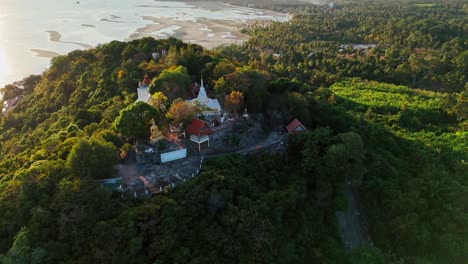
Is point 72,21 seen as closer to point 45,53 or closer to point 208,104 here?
point 45,53

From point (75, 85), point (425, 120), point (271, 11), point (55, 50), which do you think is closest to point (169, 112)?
point (75, 85)

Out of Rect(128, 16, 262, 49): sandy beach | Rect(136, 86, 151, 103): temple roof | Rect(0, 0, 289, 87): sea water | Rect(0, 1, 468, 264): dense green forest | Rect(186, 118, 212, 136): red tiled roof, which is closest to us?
Rect(0, 1, 468, 264): dense green forest

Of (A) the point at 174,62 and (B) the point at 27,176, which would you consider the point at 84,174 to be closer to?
(B) the point at 27,176

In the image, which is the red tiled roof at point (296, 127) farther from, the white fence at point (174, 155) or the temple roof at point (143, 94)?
the temple roof at point (143, 94)

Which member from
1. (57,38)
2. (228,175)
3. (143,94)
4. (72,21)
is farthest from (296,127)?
(72,21)

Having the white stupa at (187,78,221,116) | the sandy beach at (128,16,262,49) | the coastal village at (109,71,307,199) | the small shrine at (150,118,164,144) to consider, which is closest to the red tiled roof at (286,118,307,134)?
the coastal village at (109,71,307,199)

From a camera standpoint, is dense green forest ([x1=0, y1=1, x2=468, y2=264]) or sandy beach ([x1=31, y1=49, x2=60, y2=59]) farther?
sandy beach ([x1=31, y1=49, x2=60, y2=59])

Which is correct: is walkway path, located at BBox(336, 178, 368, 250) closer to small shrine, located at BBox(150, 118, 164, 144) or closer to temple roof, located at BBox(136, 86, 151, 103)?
small shrine, located at BBox(150, 118, 164, 144)
